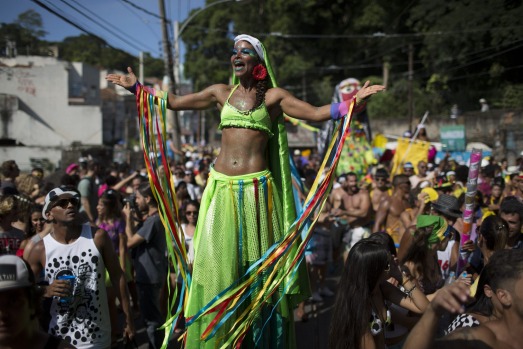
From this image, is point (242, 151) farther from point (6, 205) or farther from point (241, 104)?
point (6, 205)

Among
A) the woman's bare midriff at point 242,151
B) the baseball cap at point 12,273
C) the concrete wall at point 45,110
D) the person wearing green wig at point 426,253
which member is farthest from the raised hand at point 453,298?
the concrete wall at point 45,110

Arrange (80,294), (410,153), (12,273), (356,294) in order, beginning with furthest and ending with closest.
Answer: (410,153) < (80,294) < (356,294) < (12,273)

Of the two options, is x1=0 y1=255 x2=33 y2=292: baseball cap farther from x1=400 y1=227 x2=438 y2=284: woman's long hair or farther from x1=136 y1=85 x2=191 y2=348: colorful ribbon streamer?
x1=400 y1=227 x2=438 y2=284: woman's long hair

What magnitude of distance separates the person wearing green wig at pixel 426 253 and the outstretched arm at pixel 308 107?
4.69 feet

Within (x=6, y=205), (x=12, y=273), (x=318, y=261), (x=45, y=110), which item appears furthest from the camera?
(x=45, y=110)

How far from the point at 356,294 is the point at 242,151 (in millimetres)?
1578

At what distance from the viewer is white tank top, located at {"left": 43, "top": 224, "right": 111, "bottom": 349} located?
425 cm

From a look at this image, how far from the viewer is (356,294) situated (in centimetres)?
349

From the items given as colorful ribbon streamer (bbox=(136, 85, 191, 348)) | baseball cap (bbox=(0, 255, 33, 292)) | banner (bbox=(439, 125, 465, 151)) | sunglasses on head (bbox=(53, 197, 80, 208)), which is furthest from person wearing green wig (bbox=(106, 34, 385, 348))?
banner (bbox=(439, 125, 465, 151))

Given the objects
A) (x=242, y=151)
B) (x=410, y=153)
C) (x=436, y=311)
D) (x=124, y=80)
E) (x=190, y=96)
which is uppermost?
(x=124, y=80)

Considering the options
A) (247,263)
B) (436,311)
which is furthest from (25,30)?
(436,311)

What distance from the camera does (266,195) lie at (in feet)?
15.3

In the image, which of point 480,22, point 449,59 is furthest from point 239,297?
point 449,59

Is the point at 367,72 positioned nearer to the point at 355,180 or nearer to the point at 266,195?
the point at 355,180
